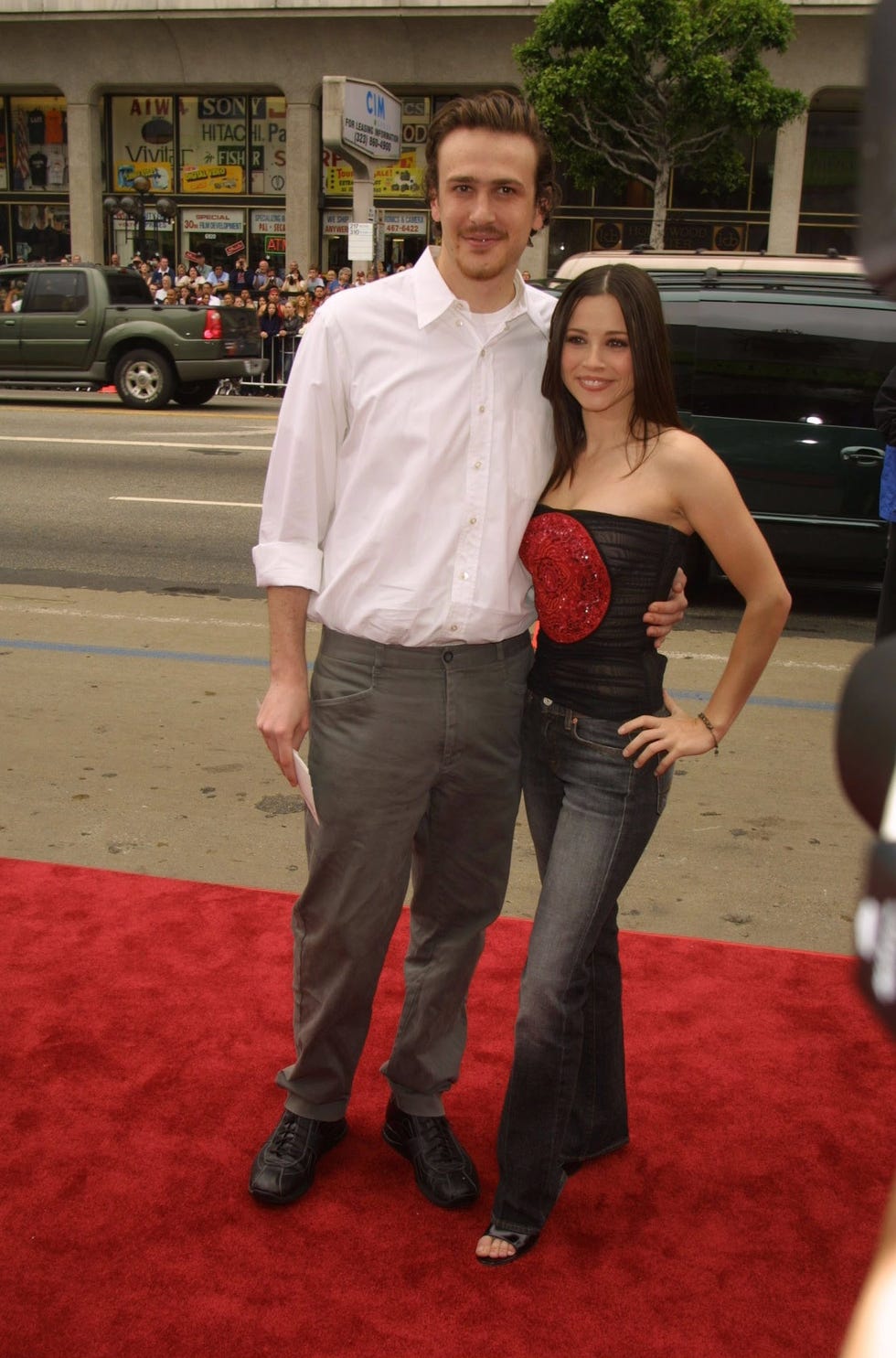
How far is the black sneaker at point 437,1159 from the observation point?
2.70 meters

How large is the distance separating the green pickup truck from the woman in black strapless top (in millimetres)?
14463

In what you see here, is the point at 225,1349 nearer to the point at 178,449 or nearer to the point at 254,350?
the point at 178,449

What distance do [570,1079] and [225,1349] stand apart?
0.73 meters

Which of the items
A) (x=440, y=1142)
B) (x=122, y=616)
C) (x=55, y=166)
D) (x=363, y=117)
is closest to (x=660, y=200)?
(x=363, y=117)

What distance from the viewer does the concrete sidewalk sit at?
4.11 metres

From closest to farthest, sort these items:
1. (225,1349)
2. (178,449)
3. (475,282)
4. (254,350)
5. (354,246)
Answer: (225,1349), (475,282), (178,449), (254,350), (354,246)

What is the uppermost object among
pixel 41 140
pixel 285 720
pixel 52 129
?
pixel 52 129

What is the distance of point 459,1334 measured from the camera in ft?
7.62

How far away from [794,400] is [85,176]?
91.5 feet

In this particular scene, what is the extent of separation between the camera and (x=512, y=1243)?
252 cm

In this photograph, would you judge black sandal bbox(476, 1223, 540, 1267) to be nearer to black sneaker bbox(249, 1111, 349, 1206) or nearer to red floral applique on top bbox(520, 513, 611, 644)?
black sneaker bbox(249, 1111, 349, 1206)

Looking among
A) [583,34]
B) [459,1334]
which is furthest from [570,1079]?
[583,34]

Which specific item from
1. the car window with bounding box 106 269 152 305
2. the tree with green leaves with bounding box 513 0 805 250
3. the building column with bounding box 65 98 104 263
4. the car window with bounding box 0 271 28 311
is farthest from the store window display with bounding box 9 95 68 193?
the car window with bounding box 106 269 152 305

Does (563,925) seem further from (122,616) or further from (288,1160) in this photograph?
(122,616)
